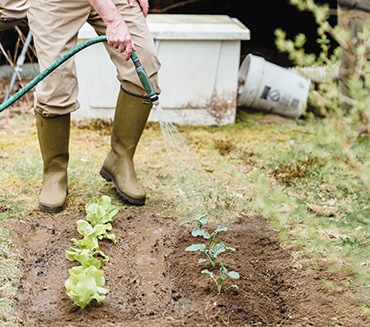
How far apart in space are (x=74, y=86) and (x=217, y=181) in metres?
1.16

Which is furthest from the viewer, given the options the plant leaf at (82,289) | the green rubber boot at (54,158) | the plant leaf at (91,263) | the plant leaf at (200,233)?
the green rubber boot at (54,158)

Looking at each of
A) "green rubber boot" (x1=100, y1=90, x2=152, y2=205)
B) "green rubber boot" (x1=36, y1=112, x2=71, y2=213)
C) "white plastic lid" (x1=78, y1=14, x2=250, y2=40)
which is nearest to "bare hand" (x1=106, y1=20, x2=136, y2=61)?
"green rubber boot" (x1=100, y1=90, x2=152, y2=205)

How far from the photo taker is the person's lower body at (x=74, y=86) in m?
2.14

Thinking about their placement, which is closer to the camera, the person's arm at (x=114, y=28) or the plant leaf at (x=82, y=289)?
the plant leaf at (x=82, y=289)

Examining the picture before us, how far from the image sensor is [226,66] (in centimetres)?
402

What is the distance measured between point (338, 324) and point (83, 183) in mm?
1808

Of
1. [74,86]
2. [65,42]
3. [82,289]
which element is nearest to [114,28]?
[65,42]

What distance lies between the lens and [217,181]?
2.89 m

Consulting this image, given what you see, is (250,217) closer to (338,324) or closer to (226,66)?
(338,324)

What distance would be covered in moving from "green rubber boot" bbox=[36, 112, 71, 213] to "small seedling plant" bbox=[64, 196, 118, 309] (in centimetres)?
31

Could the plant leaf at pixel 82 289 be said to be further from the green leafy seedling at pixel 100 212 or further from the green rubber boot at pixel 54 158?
the green rubber boot at pixel 54 158

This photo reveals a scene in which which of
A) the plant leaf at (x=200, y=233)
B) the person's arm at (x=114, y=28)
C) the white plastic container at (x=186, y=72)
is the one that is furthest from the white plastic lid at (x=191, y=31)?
the plant leaf at (x=200, y=233)

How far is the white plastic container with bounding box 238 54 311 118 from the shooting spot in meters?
4.34

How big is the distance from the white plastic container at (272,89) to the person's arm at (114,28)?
8.50ft
